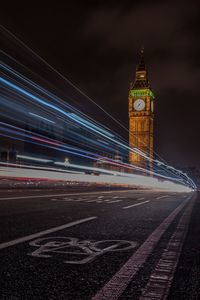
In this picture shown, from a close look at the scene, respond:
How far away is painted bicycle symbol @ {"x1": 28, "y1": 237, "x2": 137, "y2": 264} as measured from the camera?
14.7 feet

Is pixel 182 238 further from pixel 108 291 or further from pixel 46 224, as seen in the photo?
pixel 108 291

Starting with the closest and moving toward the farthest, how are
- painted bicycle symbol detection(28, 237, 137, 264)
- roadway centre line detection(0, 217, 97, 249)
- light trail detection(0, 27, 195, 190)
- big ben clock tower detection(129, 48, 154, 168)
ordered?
painted bicycle symbol detection(28, 237, 137, 264), roadway centre line detection(0, 217, 97, 249), light trail detection(0, 27, 195, 190), big ben clock tower detection(129, 48, 154, 168)

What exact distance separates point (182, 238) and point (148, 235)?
23.1 inches

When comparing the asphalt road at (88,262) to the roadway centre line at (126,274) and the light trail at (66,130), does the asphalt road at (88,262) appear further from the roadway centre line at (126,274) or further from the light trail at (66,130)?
the light trail at (66,130)

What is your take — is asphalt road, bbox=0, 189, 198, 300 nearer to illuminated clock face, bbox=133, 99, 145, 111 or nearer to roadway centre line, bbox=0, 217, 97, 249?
roadway centre line, bbox=0, 217, 97, 249

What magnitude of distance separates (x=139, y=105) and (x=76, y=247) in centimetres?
16840

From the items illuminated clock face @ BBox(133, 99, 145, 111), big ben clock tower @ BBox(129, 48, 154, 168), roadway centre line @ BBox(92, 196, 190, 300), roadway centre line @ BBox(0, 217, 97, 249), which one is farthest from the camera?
illuminated clock face @ BBox(133, 99, 145, 111)

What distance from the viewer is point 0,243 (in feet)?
17.1

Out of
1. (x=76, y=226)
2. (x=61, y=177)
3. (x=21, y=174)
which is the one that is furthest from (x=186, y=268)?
(x=61, y=177)

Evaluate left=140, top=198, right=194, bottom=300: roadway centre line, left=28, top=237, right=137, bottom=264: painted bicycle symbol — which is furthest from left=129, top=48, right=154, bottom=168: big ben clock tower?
left=140, top=198, right=194, bottom=300: roadway centre line

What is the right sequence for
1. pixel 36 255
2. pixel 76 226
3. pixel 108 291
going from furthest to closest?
pixel 76 226, pixel 36 255, pixel 108 291

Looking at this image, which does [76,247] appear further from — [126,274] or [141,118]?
[141,118]

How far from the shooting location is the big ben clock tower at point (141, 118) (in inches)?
6196

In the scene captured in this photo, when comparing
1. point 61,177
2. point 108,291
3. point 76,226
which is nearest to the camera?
point 108,291
